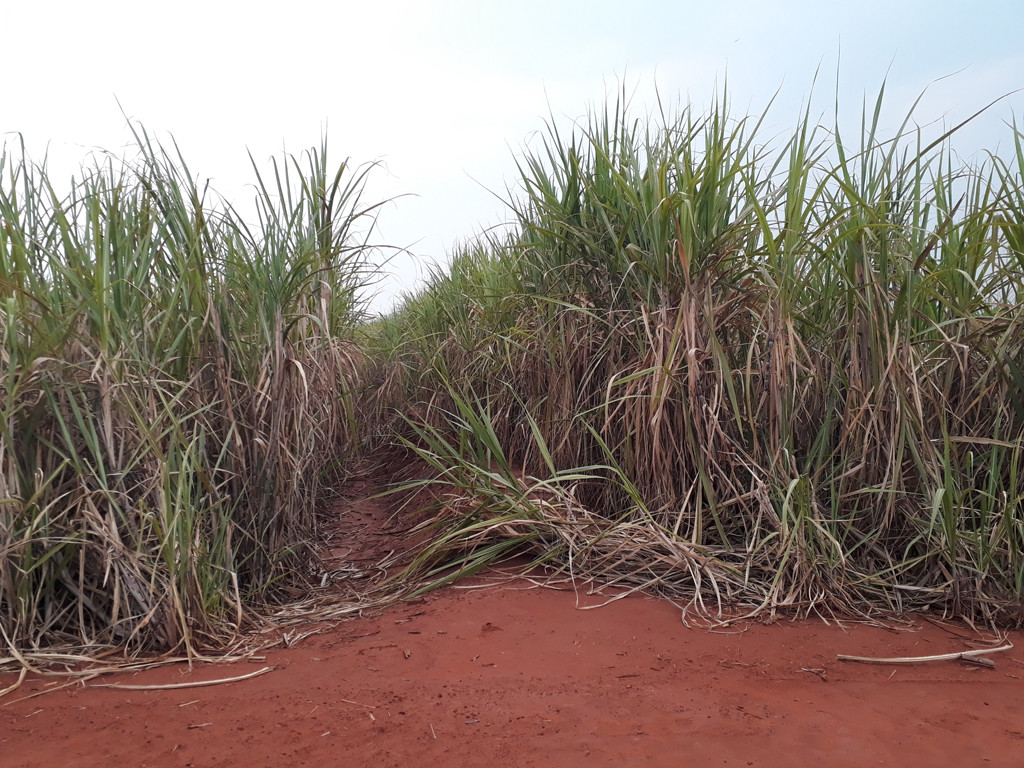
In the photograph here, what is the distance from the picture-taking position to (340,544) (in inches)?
139

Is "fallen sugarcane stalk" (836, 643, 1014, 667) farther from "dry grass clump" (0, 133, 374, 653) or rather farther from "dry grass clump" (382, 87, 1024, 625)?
"dry grass clump" (0, 133, 374, 653)

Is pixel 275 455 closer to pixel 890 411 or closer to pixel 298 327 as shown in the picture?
pixel 298 327

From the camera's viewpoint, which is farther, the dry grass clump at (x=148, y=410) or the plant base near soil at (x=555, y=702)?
the dry grass clump at (x=148, y=410)

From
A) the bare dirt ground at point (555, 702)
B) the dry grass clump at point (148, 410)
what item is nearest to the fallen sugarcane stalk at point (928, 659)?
the bare dirt ground at point (555, 702)

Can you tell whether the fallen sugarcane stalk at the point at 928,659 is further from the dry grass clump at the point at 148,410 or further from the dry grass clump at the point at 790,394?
the dry grass clump at the point at 148,410

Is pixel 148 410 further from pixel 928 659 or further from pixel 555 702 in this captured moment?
pixel 928 659

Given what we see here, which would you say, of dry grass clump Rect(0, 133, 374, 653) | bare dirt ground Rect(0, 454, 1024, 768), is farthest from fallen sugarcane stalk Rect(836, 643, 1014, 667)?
dry grass clump Rect(0, 133, 374, 653)

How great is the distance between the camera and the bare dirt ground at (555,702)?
153 centimetres

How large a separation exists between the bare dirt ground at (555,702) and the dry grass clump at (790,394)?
276 millimetres

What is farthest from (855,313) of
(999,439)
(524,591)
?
(524,591)

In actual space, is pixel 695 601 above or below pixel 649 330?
below

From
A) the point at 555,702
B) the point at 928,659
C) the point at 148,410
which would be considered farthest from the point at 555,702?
the point at 148,410

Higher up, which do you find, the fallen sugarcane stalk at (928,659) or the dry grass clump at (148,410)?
the dry grass clump at (148,410)

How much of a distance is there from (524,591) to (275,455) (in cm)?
96
